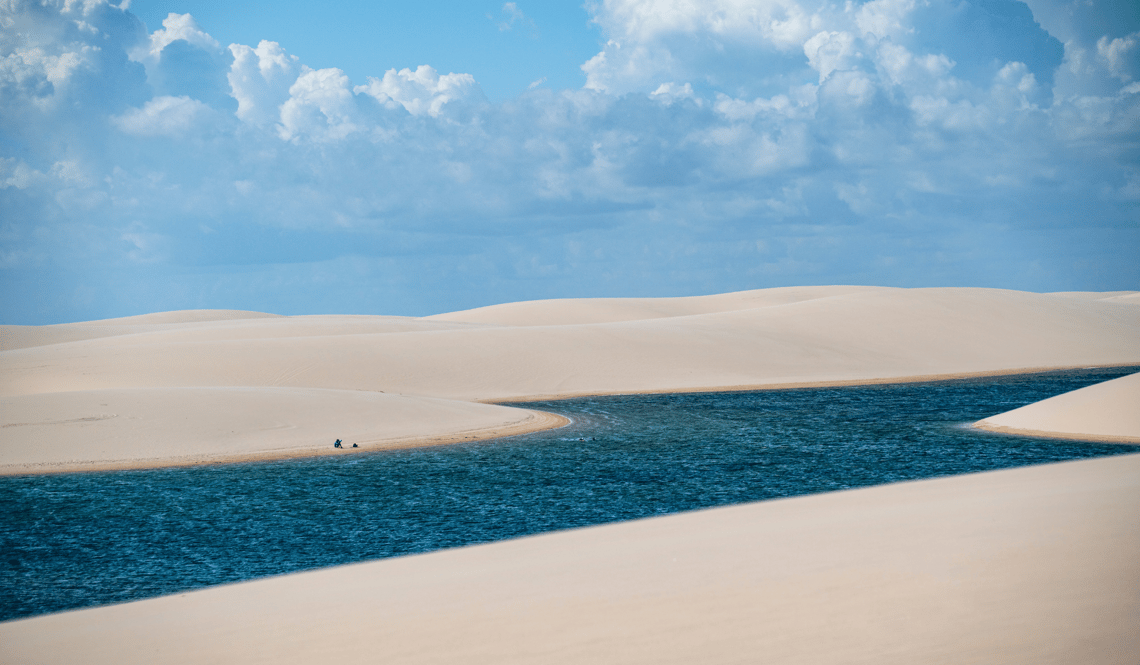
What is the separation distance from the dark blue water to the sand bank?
357 cm

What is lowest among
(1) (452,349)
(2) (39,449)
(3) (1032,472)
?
(3) (1032,472)

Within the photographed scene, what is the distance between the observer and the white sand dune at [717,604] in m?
5.96

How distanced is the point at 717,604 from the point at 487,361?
40.2 metres

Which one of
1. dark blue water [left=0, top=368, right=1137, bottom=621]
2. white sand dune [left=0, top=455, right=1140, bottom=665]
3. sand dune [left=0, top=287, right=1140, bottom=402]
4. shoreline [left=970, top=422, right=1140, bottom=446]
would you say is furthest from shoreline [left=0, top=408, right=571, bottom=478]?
white sand dune [left=0, top=455, right=1140, bottom=665]

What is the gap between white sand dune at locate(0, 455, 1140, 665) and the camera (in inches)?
235

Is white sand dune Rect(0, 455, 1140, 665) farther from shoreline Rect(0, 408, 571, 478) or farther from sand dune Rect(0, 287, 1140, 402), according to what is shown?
sand dune Rect(0, 287, 1140, 402)

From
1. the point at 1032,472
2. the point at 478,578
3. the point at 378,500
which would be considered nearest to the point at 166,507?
the point at 378,500

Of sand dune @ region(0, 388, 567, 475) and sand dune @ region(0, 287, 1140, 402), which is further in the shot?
sand dune @ region(0, 287, 1140, 402)

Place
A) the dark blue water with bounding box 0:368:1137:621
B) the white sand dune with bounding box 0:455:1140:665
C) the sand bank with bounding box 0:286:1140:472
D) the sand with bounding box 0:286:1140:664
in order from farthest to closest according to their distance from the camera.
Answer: the sand bank with bounding box 0:286:1140:472 < the dark blue water with bounding box 0:368:1137:621 < the sand with bounding box 0:286:1140:664 < the white sand dune with bounding box 0:455:1140:665

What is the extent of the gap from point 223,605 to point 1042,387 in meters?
40.3

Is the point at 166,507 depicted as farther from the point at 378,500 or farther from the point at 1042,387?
the point at 1042,387

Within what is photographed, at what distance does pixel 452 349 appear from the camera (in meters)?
48.4

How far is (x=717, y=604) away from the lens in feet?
23.1

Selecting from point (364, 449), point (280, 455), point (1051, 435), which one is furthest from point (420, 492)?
point (1051, 435)
